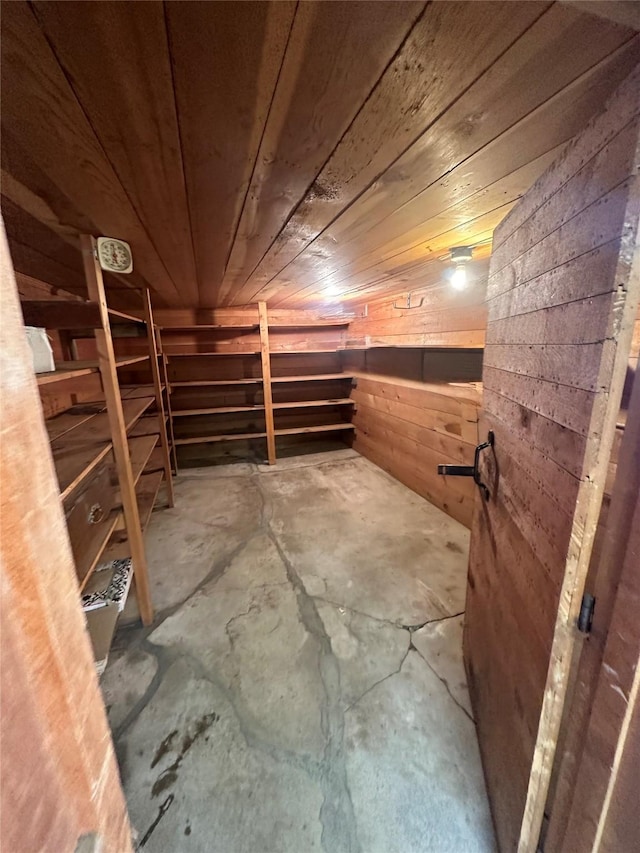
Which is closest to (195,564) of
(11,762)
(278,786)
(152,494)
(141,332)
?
(152,494)

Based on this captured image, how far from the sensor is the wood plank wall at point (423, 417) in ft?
7.77

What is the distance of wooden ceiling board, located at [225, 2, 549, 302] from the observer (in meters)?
0.46

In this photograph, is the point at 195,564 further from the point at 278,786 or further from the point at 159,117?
the point at 159,117

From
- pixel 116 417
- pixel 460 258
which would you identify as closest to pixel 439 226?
pixel 460 258

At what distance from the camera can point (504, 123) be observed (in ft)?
2.29

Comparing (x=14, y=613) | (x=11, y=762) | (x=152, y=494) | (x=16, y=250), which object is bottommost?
(x=152, y=494)

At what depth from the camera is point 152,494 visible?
94.0 inches

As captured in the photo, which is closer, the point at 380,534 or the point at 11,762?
the point at 11,762

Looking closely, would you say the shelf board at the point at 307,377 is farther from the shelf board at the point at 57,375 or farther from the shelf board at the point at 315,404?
the shelf board at the point at 57,375

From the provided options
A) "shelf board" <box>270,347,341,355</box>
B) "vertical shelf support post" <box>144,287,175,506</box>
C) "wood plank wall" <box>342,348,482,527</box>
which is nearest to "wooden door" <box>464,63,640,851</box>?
"wood plank wall" <box>342,348,482,527</box>

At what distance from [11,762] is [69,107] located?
97 cm

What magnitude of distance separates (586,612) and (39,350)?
1462 millimetres

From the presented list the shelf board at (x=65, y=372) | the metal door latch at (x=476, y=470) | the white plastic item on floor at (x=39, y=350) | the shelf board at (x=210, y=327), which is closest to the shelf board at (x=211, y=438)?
the shelf board at (x=210, y=327)

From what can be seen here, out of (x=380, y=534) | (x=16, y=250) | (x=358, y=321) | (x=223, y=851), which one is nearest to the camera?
(x=223, y=851)
